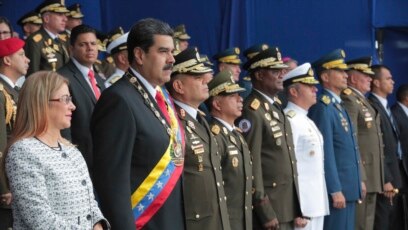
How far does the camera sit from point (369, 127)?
28.8ft

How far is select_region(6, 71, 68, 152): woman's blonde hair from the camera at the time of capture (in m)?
4.19

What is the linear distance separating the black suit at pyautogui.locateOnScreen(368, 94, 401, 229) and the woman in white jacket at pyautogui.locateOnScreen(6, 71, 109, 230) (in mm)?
5382

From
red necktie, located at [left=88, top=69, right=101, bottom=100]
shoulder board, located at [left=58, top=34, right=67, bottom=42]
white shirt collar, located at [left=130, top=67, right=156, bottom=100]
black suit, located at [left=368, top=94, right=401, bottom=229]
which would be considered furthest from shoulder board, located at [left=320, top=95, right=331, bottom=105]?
white shirt collar, located at [left=130, top=67, right=156, bottom=100]

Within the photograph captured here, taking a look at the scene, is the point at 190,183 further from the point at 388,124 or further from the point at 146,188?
the point at 388,124

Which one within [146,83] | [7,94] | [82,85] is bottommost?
[82,85]

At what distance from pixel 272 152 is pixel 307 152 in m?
0.60

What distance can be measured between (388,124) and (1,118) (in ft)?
16.0

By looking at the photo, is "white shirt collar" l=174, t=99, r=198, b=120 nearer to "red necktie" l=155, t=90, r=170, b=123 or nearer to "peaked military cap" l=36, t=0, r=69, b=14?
"red necktie" l=155, t=90, r=170, b=123

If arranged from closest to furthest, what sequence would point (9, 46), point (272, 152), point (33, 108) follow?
point (33, 108) → point (9, 46) → point (272, 152)

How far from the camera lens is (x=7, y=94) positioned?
6.03 metres

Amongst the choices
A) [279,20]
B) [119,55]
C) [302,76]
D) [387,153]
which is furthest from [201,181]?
[279,20]

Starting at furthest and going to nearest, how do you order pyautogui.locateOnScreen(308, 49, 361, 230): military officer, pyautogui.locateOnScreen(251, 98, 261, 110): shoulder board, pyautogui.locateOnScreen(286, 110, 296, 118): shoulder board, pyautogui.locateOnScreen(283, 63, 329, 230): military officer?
pyautogui.locateOnScreen(308, 49, 361, 230): military officer → pyautogui.locateOnScreen(286, 110, 296, 118): shoulder board → pyautogui.locateOnScreen(283, 63, 329, 230): military officer → pyautogui.locateOnScreen(251, 98, 261, 110): shoulder board

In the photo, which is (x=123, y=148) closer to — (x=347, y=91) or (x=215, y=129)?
(x=215, y=129)

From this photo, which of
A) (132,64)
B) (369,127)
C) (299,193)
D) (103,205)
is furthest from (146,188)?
(369,127)
